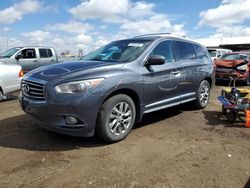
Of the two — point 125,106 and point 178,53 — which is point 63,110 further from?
point 178,53

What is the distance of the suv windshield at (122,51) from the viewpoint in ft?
17.0

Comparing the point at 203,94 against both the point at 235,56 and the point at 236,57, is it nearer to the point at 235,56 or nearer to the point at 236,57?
the point at 236,57

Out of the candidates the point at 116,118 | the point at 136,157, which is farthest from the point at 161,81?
the point at 136,157

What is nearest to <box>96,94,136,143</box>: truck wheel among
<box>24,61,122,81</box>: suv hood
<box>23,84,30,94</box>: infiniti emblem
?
<box>24,61,122,81</box>: suv hood

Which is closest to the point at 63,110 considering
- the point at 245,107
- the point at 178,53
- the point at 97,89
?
the point at 97,89

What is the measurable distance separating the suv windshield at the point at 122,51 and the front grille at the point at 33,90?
1423 mm

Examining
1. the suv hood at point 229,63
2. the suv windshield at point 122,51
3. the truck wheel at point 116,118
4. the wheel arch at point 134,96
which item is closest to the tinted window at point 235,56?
the suv hood at point 229,63

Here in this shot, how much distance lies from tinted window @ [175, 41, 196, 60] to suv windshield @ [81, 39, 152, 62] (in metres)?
0.97

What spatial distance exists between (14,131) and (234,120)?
4.38m

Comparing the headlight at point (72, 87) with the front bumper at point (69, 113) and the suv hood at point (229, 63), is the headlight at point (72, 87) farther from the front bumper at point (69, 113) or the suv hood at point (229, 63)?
the suv hood at point (229, 63)

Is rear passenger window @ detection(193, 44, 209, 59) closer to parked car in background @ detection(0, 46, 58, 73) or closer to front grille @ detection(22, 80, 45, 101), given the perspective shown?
front grille @ detection(22, 80, 45, 101)

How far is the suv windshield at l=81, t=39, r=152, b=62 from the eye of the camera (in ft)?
17.0

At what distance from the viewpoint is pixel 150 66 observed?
5188mm

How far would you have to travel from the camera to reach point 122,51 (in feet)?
17.8
